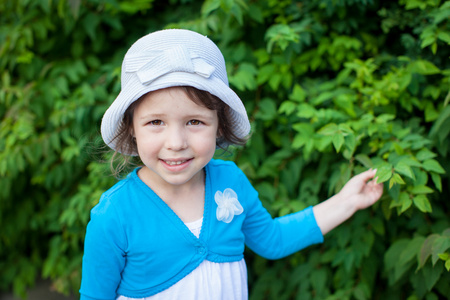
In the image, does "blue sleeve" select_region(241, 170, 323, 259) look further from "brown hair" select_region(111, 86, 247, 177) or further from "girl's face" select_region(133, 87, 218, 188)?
"girl's face" select_region(133, 87, 218, 188)

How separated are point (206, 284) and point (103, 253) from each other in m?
0.33

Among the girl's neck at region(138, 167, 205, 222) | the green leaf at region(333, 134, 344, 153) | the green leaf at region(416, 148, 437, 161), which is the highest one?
the girl's neck at region(138, 167, 205, 222)

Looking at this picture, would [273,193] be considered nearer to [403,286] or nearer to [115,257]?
[403,286]

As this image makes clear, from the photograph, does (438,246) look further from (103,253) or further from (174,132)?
(103,253)

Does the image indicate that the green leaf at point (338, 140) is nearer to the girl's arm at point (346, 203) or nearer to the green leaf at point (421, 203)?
the girl's arm at point (346, 203)

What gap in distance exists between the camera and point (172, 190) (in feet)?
4.73

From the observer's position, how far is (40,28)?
2.68 metres

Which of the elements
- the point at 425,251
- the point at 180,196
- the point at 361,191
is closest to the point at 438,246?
the point at 425,251

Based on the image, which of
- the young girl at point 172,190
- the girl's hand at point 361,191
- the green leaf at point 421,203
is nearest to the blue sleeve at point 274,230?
the young girl at point 172,190

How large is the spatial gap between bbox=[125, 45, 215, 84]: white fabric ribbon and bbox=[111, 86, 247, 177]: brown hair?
0.06 m

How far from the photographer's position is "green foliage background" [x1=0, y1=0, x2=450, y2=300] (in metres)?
1.87

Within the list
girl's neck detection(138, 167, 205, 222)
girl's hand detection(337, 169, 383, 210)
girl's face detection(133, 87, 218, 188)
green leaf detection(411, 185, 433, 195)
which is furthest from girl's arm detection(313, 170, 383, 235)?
girl's face detection(133, 87, 218, 188)

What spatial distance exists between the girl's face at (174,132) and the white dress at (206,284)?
23 centimetres

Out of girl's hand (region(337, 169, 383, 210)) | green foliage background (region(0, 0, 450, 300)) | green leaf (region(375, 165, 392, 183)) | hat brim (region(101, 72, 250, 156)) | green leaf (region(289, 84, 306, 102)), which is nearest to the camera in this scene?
hat brim (region(101, 72, 250, 156))
